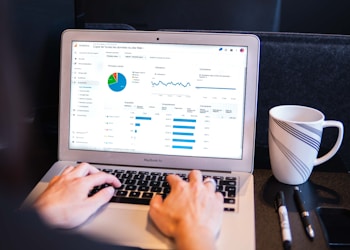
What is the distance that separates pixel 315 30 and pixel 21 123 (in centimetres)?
153

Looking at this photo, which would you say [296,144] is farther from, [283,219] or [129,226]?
[129,226]

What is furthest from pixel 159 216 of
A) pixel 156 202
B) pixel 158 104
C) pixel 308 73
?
pixel 308 73

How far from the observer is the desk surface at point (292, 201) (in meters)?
0.68

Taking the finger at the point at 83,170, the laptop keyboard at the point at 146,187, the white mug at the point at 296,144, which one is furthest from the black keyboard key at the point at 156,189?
the white mug at the point at 296,144

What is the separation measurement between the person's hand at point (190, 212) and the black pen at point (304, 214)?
0.44 feet

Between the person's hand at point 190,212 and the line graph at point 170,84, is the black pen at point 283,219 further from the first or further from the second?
the line graph at point 170,84

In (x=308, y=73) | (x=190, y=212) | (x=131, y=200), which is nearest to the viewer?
(x=190, y=212)

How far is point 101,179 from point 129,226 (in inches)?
4.3

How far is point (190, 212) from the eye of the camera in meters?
0.66

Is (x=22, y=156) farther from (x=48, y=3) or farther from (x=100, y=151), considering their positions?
(x=48, y=3)

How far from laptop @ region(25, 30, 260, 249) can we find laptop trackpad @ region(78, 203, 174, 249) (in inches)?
2.7

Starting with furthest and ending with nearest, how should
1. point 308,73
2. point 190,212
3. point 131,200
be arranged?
point 308,73 < point 131,200 < point 190,212

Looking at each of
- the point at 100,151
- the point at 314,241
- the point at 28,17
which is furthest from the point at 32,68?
the point at 314,241

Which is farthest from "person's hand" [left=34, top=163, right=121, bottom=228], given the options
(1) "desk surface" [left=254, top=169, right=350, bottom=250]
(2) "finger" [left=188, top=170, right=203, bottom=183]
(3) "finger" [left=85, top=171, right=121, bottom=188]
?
(1) "desk surface" [left=254, top=169, right=350, bottom=250]
